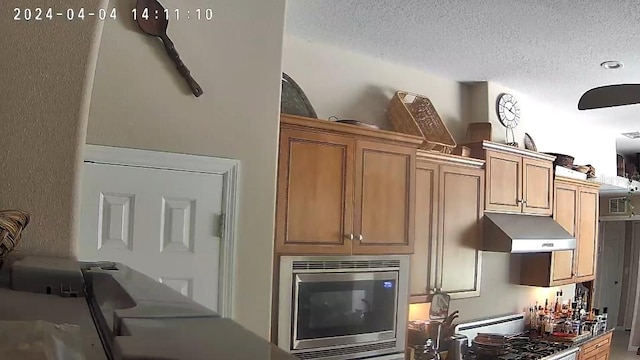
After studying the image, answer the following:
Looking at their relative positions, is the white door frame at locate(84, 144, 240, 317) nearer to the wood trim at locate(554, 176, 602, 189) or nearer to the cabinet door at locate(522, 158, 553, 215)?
the cabinet door at locate(522, 158, 553, 215)

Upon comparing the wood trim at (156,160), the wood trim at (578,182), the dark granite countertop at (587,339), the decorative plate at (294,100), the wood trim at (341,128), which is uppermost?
the decorative plate at (294,100)

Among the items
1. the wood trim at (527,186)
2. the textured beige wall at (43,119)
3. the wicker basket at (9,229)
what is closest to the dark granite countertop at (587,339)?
the wood trim at (527,186)

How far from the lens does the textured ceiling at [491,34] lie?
2.88 m

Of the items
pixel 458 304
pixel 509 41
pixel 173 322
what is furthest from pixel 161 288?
pixel 458 304

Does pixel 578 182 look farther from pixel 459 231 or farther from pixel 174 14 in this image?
pixel 174 14

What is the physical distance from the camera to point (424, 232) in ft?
12.0

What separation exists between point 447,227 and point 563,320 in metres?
2.11

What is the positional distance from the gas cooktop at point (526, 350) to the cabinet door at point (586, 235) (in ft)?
3.39

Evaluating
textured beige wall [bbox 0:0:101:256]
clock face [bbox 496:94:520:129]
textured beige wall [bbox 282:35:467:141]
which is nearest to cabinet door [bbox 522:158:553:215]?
clock face [bbox 496:94:520:129]

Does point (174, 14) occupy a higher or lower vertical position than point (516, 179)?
higher

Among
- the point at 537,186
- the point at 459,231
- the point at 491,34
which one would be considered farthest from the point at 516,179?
the point at 491,34

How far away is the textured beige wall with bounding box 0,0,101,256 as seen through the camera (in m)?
1.09

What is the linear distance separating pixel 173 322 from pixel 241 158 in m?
2.02

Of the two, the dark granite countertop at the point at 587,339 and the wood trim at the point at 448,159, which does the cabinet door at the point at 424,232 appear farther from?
the dark granite countertop at the point at 587,339
